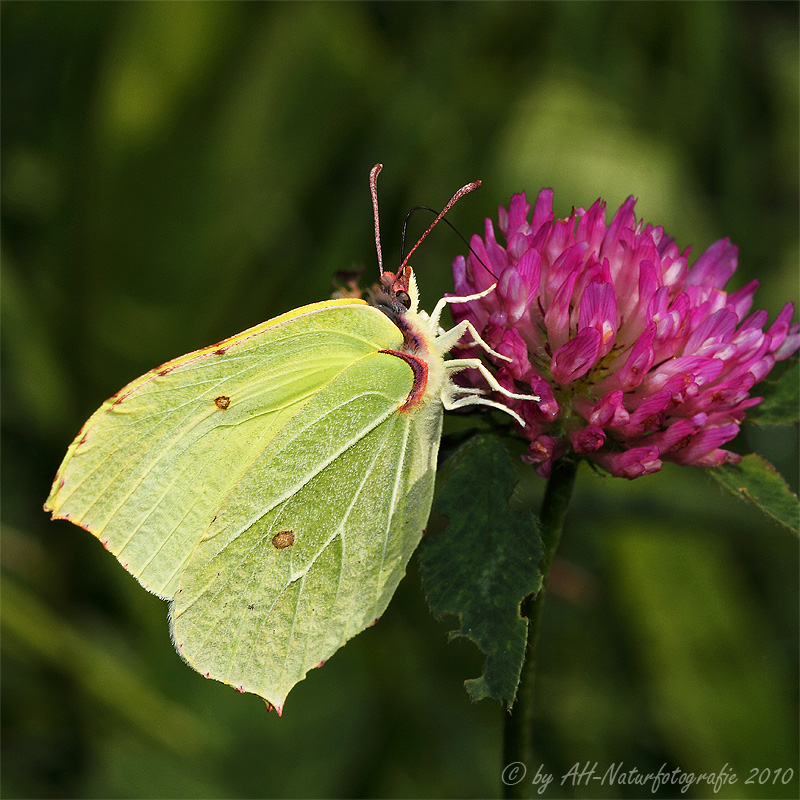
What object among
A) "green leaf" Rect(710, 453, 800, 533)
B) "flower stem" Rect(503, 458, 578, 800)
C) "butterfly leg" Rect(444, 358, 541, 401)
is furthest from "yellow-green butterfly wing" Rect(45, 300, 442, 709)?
"green leaf" Rect(710, 453, 800, 533)

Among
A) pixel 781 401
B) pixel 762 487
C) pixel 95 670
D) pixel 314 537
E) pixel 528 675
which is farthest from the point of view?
pixel 95 670

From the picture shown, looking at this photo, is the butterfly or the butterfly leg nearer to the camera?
the butterfly leg

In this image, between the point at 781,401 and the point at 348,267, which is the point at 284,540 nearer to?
the point at 781,401

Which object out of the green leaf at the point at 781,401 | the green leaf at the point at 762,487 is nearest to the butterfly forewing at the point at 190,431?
the green leaf at the point at 762,487

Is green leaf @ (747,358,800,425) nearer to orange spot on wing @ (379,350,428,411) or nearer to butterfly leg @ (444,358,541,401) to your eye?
butterfly leg @ (444,358,541,401)

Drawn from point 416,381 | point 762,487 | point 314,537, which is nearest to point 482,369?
point 416,381

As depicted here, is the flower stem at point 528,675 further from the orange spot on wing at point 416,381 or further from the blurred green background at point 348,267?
the blurred green background at point 348,267

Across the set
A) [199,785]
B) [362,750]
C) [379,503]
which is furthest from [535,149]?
[199,785]
